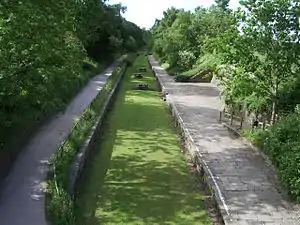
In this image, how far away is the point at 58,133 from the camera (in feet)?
58.0

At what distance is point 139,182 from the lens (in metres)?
13.7

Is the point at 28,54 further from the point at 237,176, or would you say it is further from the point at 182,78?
the point at 182,78

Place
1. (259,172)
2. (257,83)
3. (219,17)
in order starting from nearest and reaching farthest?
1. (259,172)
2. (257,83)
3. (219,17)

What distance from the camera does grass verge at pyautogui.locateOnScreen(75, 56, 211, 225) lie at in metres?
11.2

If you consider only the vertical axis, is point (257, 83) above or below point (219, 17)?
below

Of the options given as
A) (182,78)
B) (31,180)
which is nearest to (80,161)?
(31,180)

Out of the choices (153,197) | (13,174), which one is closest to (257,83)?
(153,197)

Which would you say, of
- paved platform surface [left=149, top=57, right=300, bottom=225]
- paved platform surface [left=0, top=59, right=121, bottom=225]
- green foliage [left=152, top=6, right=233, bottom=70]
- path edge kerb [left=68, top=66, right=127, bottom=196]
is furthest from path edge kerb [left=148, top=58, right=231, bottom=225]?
green foliage [left=152, top=6, right=233, bottom=70]

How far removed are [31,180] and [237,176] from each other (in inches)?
238

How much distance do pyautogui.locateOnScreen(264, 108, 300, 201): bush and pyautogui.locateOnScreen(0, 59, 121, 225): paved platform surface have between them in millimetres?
6360

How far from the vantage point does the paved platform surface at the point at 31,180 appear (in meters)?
9.98

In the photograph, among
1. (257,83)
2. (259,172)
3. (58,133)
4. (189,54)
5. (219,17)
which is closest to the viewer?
(259,172)

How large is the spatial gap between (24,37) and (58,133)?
7003mm

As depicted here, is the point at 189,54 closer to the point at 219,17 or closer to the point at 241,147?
the point at 219,17
